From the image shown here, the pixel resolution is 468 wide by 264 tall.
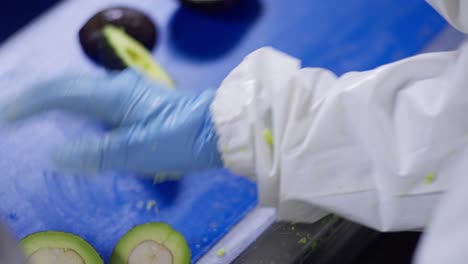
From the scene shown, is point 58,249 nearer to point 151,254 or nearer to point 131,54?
point 151,254

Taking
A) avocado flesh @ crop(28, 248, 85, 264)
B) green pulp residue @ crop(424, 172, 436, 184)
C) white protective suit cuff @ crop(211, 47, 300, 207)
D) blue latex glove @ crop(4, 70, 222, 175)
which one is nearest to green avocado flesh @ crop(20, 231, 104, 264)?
avocado flesh @ crop(28, 248, 85, 264)

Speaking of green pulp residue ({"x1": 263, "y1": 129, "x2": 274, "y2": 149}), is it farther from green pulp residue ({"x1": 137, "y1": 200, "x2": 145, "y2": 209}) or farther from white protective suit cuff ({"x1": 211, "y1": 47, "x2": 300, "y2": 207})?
green pulp residue ({"x1": 137, "y1": 200, "x2": 145, "y2": 209})

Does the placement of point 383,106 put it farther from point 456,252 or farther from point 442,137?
point 456,252

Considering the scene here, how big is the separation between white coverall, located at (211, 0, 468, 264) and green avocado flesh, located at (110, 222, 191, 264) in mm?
187

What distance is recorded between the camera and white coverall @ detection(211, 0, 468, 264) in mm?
617

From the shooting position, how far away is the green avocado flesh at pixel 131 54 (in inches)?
39.4

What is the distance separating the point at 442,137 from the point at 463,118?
0.03 metres

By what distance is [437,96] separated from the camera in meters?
0.63

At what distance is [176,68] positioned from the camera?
107cm

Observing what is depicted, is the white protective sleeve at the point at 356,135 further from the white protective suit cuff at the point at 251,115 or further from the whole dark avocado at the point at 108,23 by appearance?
the whole dark avocado at the point at 108,23

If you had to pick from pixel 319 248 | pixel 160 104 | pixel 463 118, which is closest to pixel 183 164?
pixel 160 104

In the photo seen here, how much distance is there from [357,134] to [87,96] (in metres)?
0.41

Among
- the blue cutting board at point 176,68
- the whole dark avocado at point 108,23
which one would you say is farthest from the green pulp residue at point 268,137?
the whole dark avocado at point 108,23

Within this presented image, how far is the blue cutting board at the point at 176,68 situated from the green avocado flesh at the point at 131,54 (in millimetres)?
54
